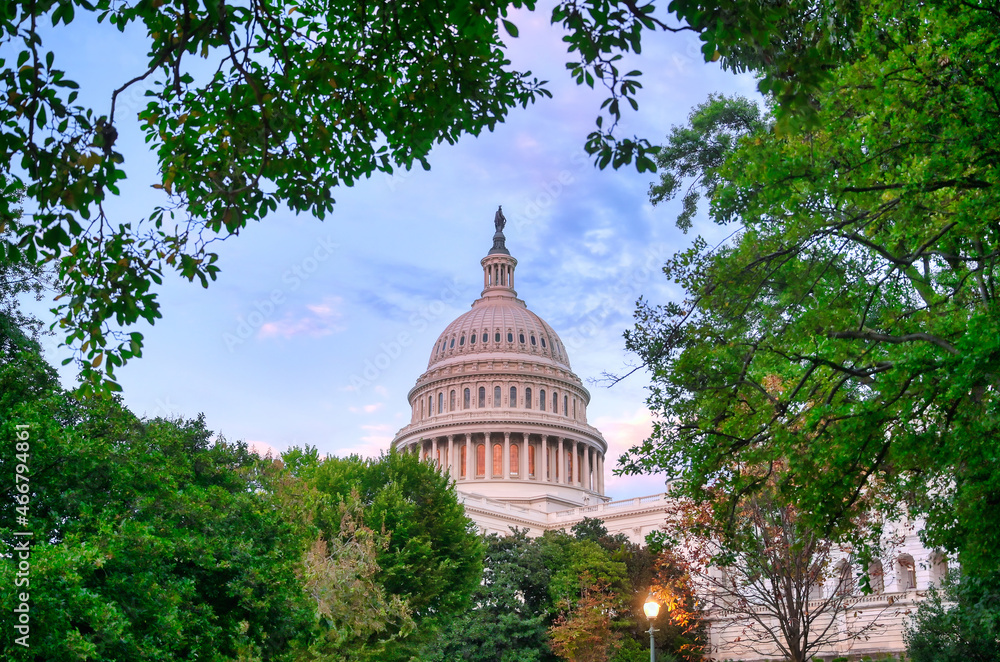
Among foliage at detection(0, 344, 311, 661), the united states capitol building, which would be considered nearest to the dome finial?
the united states capitol building

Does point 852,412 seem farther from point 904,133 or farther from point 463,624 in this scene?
point 463,624

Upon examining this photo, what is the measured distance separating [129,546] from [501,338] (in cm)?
11054

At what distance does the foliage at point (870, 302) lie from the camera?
13359 millimetres

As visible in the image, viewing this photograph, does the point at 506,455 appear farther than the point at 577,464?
No

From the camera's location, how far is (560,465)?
119188mm

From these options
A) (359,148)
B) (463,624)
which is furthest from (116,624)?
(463,624)

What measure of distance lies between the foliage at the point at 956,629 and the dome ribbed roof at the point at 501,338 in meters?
90.5

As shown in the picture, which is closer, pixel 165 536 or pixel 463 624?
pixel 165 536

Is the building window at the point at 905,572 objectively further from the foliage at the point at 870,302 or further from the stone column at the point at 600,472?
the stone column at the point at 600,472

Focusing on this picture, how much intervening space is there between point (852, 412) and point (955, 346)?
297 centimetres

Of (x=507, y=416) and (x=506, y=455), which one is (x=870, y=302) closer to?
(x=506, y=455)

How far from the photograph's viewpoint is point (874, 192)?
49.3ft

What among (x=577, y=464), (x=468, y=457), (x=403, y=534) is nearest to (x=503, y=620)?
(x=403, y=534)

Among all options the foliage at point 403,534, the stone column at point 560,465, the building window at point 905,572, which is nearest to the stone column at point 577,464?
the stone column at point 560,465
